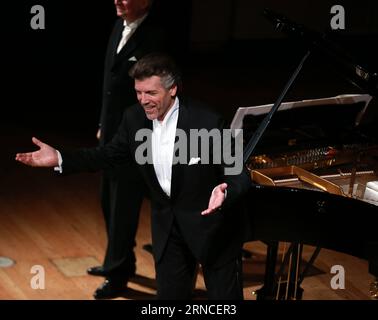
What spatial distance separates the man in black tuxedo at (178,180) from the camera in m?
4.06

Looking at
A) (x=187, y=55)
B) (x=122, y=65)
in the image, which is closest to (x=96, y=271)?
(x=122, y=65)

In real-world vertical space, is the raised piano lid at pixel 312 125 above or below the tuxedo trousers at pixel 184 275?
above

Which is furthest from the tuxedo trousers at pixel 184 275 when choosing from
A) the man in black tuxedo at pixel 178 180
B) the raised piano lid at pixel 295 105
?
the raised piano lid at pixel 295 105

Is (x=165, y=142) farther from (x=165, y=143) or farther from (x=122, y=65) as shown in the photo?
(x=122, y=65)

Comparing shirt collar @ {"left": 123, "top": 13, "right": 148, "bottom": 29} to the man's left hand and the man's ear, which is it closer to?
the man's ear

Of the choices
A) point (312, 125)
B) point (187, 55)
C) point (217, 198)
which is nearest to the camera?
point (217, 198)

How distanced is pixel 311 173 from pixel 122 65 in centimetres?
123

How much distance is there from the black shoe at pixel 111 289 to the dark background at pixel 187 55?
2.65 meters

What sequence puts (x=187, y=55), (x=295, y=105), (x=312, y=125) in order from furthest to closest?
(x=187, y=55) < (x=312, y=125) < (x=295, y=105)

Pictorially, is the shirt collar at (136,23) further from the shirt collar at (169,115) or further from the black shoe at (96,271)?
the black shoe at (96,271)

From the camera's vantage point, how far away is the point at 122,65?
5316 mm

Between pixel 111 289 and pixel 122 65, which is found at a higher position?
pixel 122 65
